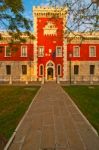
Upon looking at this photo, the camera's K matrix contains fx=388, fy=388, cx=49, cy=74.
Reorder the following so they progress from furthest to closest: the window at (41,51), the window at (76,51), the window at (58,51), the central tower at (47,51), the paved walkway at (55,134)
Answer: the window at (76,51), the window at (58,51), the window at (41,51), the central tower at (47,51), the paved walkway at (55,134)

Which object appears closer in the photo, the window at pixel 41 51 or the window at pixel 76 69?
the window at pixel 41 51

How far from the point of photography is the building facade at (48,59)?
209 feet

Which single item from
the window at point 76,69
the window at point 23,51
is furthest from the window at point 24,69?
the window at point 76,69

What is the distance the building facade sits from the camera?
63562 millimetres

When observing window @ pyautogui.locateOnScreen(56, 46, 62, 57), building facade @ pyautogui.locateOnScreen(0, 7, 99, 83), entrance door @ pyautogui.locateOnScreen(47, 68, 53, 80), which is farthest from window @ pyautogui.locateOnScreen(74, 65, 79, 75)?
entrance door @ pyautogui.locateOnScreen(47, 68, 53, 80)

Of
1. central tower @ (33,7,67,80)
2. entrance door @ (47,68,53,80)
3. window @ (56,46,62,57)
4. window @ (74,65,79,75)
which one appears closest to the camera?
central tower @ (33,7,67,80)

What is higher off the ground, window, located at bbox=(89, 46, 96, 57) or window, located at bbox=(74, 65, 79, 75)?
window, located at bbox=(89, 46, 96, 57)

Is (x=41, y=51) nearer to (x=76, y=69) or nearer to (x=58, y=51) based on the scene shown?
(x=58, y=51)

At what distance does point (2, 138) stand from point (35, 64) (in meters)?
52.2

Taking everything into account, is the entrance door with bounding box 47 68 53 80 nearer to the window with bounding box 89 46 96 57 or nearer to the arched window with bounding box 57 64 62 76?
the arched window with bounding box 57 64 62 76

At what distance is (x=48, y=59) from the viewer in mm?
64125

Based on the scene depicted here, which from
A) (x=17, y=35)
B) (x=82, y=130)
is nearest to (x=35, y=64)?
(x=17, y=35)

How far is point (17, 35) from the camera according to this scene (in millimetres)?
29719

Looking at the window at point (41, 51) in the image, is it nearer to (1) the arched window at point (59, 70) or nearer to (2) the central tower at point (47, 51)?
(2) the central tower at point (47, 51)
